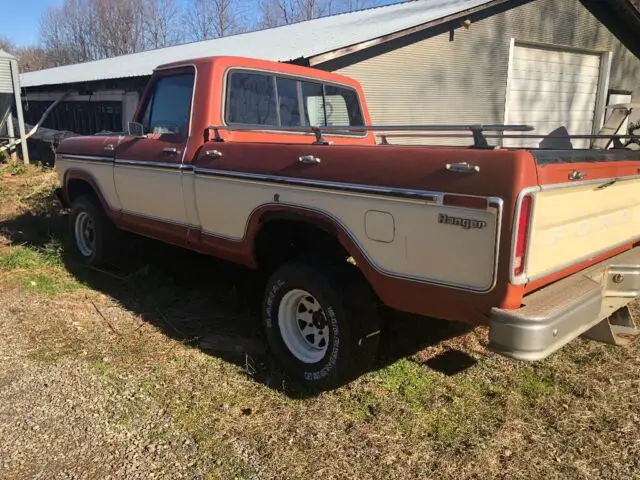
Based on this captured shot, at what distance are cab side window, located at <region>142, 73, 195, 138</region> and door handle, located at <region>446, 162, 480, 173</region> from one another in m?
2.44

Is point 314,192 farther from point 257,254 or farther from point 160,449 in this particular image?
point 160,449

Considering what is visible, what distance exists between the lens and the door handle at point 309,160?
11.0 feet

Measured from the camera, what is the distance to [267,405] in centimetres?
343

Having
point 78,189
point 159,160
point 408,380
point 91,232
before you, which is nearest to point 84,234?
point 91,232

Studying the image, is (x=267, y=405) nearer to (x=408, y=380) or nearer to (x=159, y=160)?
(x=408, y=380)

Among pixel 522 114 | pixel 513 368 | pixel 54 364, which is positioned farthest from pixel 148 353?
pixel 522 114

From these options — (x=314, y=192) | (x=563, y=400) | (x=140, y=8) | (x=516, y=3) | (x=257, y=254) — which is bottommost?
(x=563, y=400)

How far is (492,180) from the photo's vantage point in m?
2.54

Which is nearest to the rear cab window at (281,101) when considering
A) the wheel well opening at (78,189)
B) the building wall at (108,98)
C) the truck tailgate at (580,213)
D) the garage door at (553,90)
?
the wheel well opening at (78,189)

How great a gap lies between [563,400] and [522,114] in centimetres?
1094

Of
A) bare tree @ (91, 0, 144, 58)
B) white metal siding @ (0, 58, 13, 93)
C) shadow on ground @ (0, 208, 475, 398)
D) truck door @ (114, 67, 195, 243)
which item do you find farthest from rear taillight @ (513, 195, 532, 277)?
bare tree @ (91, 0, 144, 58)

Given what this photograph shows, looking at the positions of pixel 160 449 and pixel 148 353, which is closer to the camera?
pixel 160 449

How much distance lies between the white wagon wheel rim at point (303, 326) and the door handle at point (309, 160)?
0.80 meters

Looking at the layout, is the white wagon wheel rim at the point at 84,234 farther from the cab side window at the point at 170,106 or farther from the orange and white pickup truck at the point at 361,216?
the cab side window at the point at 170,106
